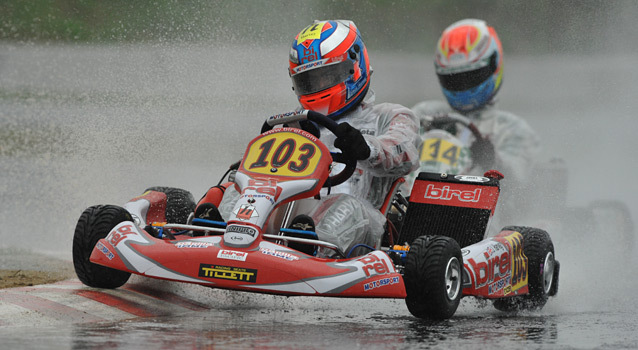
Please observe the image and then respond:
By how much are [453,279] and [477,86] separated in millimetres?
5409

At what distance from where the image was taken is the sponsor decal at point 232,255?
5.23 metres

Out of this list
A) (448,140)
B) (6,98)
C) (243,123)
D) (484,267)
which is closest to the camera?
(484,267)

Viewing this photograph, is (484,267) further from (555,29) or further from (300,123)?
(555,29)

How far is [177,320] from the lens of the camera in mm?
5316

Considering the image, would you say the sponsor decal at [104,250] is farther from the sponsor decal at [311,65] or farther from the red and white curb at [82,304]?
the sponsor decal at [311,65]

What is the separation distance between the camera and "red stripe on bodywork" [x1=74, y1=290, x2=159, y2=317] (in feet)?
18.1

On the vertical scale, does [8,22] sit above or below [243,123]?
above

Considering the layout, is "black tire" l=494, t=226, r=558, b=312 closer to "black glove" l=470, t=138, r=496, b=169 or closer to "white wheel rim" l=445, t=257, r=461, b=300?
"white wheel rim" l=445, t=257, r=461, b=300

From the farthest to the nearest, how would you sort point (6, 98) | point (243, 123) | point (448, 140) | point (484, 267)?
point (6, 98), point (243, 123), point (448, 140), point (484, 267)

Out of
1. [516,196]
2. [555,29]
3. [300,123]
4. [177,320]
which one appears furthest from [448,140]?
[555,29]

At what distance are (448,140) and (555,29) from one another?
261 inches

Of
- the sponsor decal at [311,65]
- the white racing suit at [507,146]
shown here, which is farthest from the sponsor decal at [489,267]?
the white racing suit at [507,146]

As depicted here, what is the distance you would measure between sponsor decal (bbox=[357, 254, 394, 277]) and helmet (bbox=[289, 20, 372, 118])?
1.53 m

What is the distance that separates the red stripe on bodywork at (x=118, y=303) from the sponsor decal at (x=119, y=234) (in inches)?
12.7
